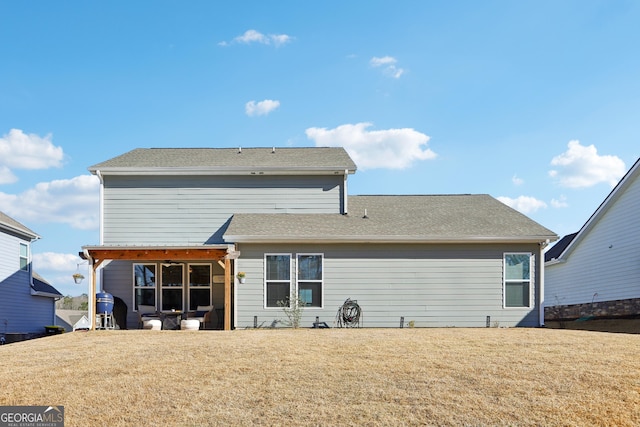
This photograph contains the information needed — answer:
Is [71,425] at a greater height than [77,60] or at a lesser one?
lesser

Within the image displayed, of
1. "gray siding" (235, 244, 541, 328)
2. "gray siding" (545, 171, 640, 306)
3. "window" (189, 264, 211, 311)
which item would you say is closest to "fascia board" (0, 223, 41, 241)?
"window" (189, 264, 211, 311)

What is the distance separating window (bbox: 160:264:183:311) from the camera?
17.3 meters

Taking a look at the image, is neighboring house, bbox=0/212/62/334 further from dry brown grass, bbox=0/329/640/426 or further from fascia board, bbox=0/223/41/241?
dry brown grass, bbox=0/329/640/426

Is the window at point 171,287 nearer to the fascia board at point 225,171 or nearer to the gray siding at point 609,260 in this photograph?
the fascia board at point 225,171

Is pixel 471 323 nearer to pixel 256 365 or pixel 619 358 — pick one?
pixel 619 358

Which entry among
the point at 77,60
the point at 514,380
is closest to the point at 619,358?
the point at 514,380

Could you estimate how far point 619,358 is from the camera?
9391 millimetres

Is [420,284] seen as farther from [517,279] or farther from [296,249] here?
→ [296,249]

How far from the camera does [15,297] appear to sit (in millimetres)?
21625

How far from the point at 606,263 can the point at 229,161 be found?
14.4m

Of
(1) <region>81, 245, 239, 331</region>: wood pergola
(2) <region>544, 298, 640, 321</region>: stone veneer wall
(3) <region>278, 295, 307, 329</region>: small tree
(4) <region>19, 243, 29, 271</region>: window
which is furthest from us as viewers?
(4) <region>19, 243, 29, 271</region>: window

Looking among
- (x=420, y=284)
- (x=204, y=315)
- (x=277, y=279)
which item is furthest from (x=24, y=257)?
(x=420, y=284)

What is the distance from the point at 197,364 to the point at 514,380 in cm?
484

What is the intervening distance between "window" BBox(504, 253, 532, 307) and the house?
0.03 metres
